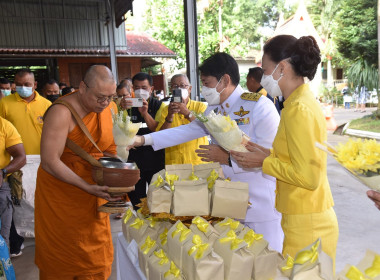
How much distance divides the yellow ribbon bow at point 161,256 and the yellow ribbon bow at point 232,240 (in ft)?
0.82

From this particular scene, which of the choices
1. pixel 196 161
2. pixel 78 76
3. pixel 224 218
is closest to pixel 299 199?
pixel 224 218

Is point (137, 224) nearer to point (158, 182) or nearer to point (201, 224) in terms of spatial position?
point (158, 182)

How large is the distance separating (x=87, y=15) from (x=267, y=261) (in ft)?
38.4

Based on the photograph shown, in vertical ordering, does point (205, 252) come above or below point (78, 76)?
below

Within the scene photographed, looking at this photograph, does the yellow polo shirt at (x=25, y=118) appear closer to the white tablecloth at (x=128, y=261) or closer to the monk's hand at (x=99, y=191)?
the monk's hand at (x=99, y=191)

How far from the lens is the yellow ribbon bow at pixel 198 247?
1.13 m

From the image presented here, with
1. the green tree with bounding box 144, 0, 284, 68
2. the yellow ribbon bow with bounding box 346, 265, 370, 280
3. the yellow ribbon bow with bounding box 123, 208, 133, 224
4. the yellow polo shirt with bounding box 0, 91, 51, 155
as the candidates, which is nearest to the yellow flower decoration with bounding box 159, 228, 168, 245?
the yellow ribbon bow with bounding box 123, 208, 133, 224

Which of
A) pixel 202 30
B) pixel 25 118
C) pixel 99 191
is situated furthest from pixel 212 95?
pixel 202 30

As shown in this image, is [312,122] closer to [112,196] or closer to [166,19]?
[112,196]

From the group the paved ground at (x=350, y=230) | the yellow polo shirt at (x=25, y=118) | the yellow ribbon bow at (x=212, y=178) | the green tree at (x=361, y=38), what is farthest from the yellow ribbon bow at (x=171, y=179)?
the green tree at (x=361, y=38)

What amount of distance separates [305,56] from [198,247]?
2.78 ft

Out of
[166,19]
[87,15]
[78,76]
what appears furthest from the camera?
[166,19]

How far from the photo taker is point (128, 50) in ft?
42.1

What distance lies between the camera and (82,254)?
1.98m
